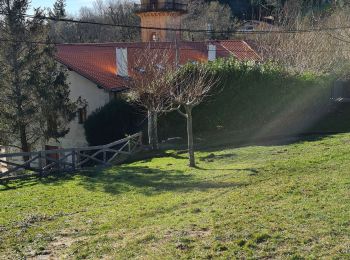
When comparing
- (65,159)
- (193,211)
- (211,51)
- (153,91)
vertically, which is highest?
(211,51)

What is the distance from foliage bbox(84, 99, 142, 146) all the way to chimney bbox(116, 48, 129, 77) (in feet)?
13.5

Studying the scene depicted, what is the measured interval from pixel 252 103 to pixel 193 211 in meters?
14.8

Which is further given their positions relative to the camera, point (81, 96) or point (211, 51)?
point (211, 51)

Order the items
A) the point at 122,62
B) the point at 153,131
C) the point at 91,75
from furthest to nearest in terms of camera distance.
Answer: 1. the point at 122,62
2. the point at 91,75
3. the point at 153,131

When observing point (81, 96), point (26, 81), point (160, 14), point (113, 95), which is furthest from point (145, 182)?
point (160, 14)

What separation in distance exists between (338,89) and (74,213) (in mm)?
24289

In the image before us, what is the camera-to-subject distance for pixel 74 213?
11516 mm

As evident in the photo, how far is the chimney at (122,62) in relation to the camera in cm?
2881

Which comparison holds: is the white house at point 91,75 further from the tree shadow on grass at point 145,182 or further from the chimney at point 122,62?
the tree shadow on grass at point 145,182

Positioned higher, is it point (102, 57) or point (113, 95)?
point (102, 57)

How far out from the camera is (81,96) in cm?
2797

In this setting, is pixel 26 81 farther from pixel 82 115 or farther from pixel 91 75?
pixel 82 115

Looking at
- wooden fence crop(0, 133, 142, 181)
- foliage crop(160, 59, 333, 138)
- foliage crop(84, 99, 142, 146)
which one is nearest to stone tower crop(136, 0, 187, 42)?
foliage crop(84, 99, 142, 146)

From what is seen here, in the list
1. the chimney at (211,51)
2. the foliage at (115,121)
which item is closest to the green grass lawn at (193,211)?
the foliage at (115,121)
